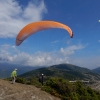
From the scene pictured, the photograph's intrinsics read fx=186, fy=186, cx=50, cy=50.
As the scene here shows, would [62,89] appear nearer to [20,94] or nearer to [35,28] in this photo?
[20,94]

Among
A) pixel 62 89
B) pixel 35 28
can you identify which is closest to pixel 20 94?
pixel 62 89

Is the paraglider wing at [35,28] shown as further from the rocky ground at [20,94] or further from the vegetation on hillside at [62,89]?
the vegetation on hillside at [62,89]

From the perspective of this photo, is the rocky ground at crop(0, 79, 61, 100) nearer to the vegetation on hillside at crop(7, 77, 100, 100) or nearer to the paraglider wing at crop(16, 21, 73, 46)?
the vegetation on hillside at crop(7, 77, 100, 100)

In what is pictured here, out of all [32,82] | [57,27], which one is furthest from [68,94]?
[57,27]

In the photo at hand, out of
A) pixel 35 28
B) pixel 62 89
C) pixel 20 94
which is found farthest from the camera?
pixel 62 89

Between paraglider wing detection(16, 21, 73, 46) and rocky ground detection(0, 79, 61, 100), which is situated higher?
paraglider wing detection(16, 21, 73, 46)

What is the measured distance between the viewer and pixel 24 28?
987 inches

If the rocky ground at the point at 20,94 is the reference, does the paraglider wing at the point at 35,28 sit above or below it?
above

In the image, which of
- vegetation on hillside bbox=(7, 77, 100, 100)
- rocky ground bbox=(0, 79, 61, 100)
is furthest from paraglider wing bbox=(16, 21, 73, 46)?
vegetation on hillside bbox=(7, 77, 100, 100)

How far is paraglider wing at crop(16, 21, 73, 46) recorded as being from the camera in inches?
924

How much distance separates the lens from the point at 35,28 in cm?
2511

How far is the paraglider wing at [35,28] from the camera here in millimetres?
23469

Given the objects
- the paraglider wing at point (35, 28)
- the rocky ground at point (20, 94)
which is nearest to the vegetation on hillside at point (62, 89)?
the rocky ground at point (20, 94)

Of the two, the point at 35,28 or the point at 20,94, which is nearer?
the point at 20,94
